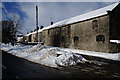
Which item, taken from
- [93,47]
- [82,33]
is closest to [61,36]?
[82,33]

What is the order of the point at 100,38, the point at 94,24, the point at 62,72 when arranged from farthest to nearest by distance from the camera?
1. the point at 94,24
2. the point at 100,38
3. the point at 62,72

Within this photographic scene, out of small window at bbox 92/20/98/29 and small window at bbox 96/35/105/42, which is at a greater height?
small window at bbox 92/20/98/29

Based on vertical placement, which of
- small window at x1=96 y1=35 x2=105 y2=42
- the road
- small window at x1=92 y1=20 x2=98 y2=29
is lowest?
the road

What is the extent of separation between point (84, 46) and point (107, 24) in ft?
24.2

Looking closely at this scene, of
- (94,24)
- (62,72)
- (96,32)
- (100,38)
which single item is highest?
(94,24)

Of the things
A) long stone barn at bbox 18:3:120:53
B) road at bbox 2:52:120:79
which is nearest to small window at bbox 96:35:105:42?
long stone barn at bbox 18:3:120:53

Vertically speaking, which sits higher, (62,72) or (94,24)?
(94,24)

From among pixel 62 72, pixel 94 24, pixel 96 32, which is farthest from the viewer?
pixel 94 24

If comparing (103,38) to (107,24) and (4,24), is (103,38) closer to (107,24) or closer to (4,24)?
(107,24)

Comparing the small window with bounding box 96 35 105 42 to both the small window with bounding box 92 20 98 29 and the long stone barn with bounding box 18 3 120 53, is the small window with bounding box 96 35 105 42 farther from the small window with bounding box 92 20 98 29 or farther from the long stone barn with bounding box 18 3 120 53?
the small window with bounding box 92 20 98 29

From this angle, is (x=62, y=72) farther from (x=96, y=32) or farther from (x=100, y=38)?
(x=96, y=32)

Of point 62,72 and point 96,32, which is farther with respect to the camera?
point 96,32

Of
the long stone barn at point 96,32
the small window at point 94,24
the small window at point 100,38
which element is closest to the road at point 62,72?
the long stone barn at point 96,32

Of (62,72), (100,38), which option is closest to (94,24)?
(100,38)
